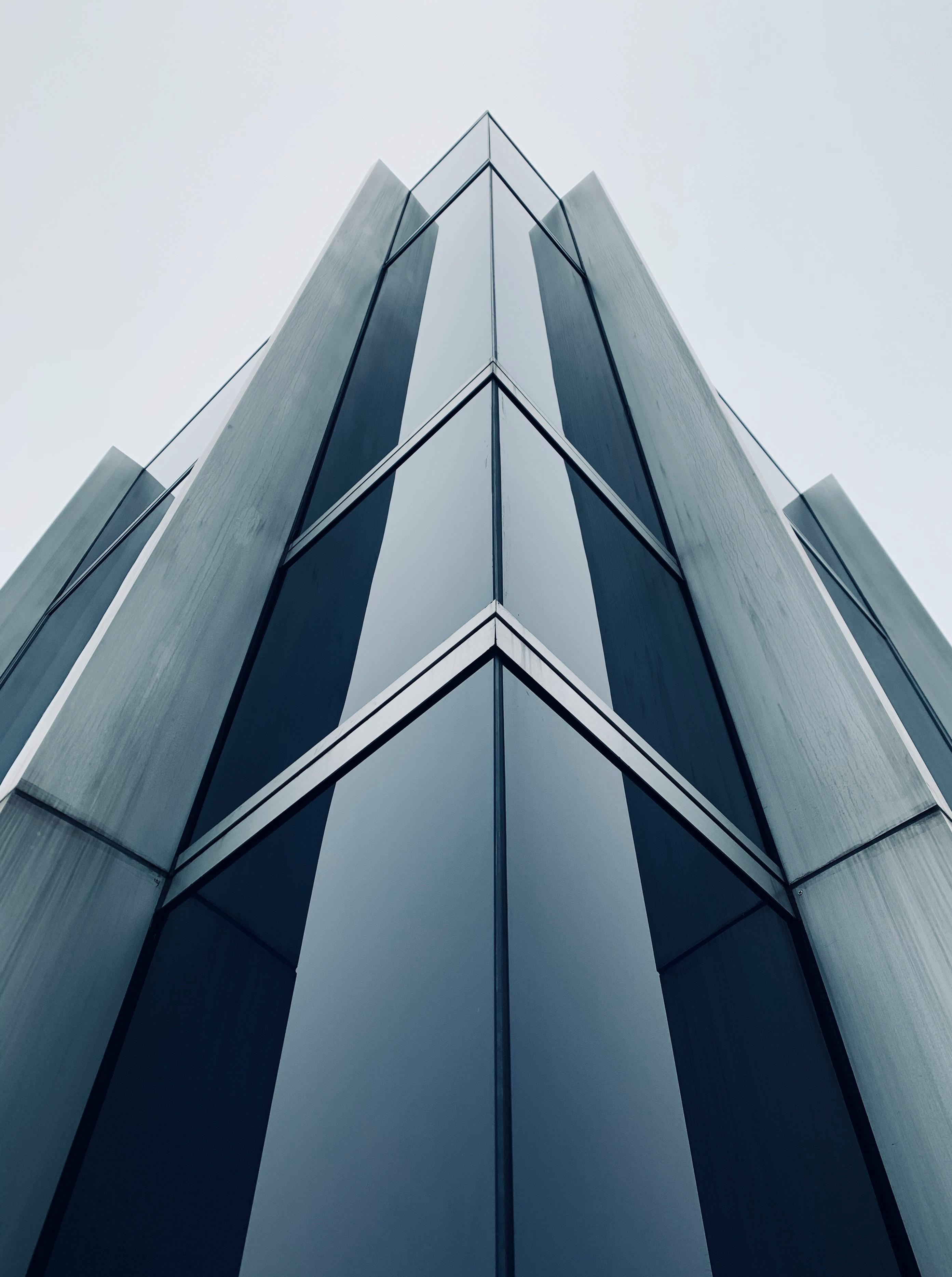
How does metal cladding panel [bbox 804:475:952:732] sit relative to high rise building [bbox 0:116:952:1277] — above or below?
above

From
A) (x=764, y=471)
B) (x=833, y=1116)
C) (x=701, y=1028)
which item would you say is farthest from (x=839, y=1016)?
(x=764, y=471)

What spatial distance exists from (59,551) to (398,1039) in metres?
15.3

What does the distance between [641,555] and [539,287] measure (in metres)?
4.41

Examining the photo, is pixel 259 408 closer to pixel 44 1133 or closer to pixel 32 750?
pixel 32 750

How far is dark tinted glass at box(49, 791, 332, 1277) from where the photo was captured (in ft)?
12.2

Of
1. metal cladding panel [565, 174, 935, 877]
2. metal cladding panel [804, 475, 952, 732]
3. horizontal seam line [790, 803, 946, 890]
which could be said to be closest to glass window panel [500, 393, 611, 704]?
metal cladding panel [565, 174, 935, 877]

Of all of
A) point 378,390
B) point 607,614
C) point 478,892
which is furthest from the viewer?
point 378,390

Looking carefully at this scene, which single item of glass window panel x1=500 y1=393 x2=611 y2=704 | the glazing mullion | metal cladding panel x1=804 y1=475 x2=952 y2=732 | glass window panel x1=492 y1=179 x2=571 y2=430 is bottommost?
the glazing mullion

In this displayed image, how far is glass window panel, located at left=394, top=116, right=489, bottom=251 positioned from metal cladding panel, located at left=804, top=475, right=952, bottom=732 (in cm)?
863

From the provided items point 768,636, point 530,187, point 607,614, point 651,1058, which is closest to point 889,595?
point 530,187

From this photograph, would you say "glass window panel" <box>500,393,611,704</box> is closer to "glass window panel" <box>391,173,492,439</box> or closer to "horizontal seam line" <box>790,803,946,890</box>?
"glass window panel" <box>391,173,492,439</box>

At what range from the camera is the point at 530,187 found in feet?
42.2

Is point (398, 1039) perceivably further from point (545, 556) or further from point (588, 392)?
point (588, 392)

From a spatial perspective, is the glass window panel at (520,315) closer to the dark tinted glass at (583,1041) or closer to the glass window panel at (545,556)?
the glass window panel at (545,556)
